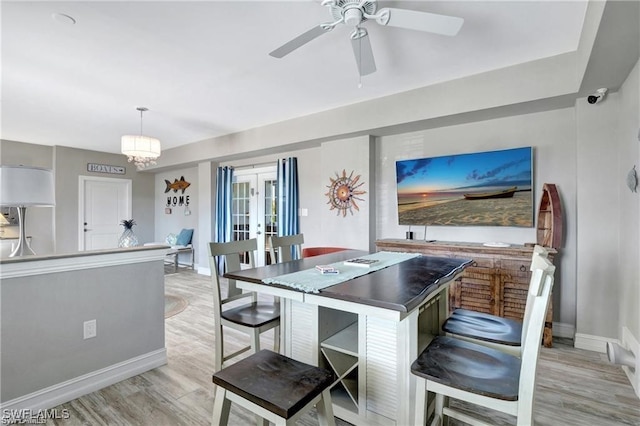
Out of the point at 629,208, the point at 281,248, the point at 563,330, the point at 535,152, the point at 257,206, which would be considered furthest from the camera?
the point at 257,206

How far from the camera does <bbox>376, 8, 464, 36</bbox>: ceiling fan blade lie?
1.72 meters

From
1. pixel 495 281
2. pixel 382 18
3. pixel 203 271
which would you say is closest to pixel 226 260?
pixel 382 18

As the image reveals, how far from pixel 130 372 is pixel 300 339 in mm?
1456

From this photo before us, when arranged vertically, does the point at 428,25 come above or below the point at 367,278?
above

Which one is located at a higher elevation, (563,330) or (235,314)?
(235,314)

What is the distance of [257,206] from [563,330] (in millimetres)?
4692

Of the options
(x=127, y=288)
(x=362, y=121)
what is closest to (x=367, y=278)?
(x=127, y=288)

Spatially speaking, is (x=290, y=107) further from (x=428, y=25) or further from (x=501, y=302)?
(x=501, y=302)

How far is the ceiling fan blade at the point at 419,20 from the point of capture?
172 centimetres

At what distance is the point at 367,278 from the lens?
5.85 feet

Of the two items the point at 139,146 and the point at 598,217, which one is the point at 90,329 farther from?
the point at 598,217

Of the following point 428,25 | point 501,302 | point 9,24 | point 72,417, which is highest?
point 9,24

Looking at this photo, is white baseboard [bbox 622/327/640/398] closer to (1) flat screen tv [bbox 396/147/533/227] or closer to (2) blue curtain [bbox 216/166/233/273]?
(1) flat screen tv [bbox 396/147/533/227]

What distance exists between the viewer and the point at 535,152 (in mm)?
3291
